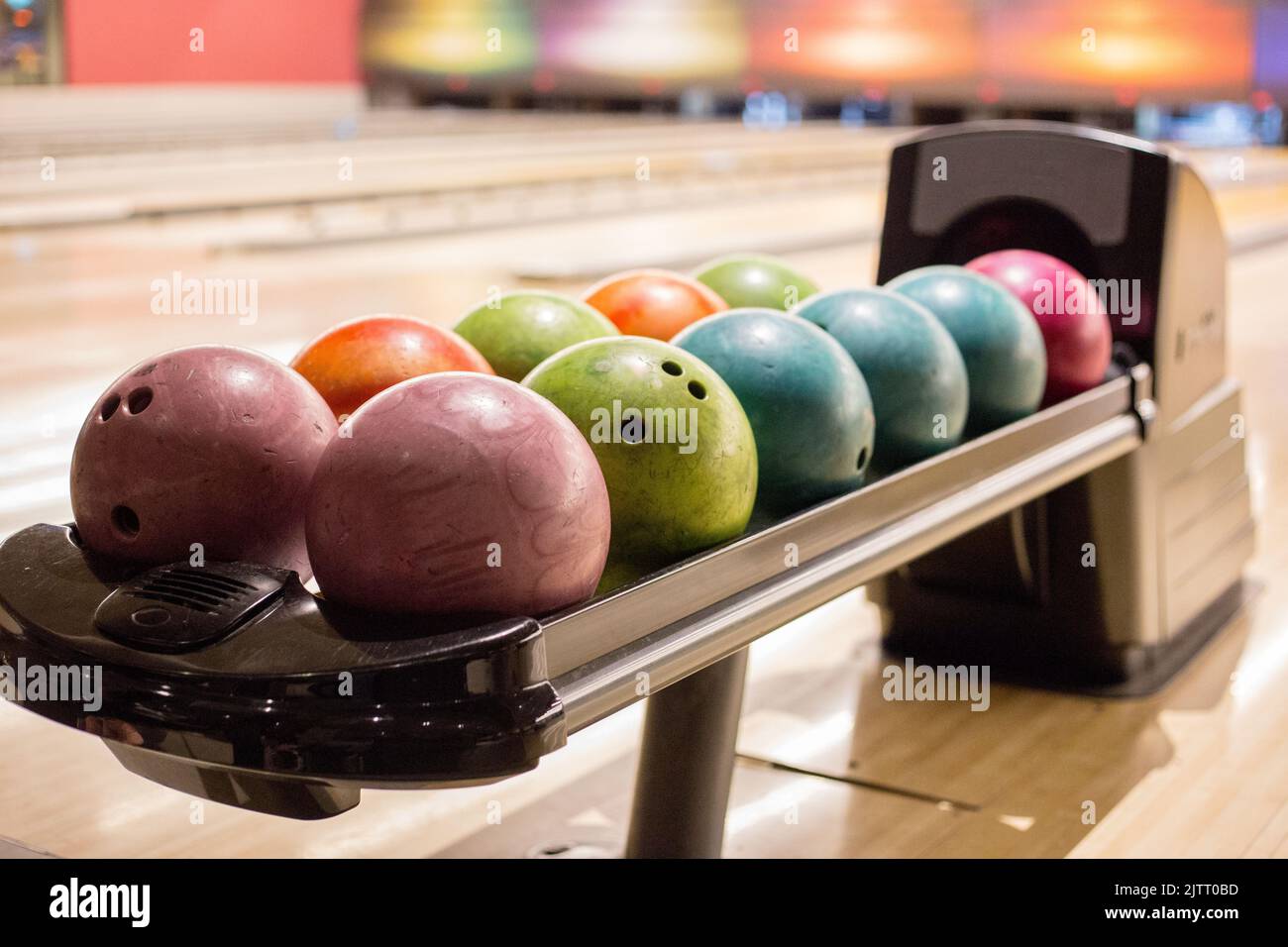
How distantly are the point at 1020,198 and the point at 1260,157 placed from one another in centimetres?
954

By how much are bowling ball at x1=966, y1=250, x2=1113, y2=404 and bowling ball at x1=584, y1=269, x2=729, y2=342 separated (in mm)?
528

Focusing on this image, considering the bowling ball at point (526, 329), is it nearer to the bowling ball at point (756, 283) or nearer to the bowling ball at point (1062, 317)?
the bowling ball at point (756, 283)

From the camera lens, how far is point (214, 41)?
513 inches

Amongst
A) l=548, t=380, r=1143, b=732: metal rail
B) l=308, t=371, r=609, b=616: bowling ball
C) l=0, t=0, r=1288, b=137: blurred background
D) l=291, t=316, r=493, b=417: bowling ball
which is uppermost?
l=0, t=0, r=1288, b=137: blurred background

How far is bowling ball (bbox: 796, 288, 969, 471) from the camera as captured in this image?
1679 mm

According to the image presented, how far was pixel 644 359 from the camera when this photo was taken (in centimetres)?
137

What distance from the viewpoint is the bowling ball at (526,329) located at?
5.32 feet

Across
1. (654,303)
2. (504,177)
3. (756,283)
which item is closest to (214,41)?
(504,177)

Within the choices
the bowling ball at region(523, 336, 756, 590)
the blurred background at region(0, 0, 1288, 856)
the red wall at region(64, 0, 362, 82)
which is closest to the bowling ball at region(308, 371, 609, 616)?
the bowling ball at region(523, 336, 756, 590)

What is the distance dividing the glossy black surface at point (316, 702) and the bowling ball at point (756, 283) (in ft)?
3.00

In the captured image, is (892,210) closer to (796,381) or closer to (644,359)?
(796,381)

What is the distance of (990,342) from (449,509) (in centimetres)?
95

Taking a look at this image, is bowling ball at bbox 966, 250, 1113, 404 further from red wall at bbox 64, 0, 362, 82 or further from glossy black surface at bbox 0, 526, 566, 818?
red wall at bbox 64, 0, 362, 82
